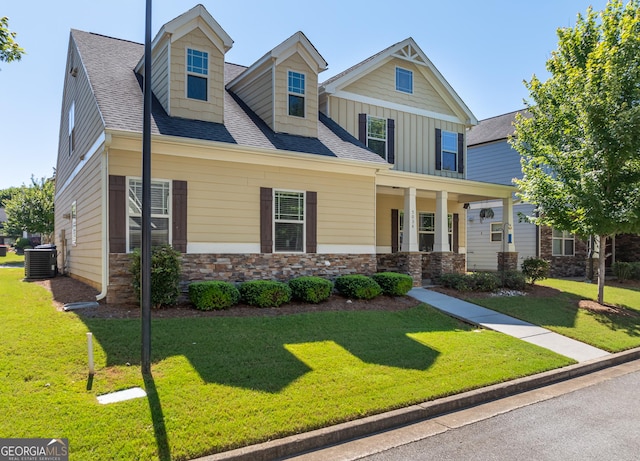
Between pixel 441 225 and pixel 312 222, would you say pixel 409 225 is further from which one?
pixel 312 222

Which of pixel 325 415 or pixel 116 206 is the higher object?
pixel 116 206

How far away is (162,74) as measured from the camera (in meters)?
11.5

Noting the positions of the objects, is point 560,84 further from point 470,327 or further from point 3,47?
point 3,47

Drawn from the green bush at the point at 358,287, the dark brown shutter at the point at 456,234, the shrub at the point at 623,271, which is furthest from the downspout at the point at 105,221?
the shrub at the point at 623,271

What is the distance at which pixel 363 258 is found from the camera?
12.9 m

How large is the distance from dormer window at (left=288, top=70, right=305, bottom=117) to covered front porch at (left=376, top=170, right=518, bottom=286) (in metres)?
2.98

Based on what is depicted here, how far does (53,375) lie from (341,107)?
12.0 meters

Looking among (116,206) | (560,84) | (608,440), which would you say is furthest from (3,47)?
(560,84)

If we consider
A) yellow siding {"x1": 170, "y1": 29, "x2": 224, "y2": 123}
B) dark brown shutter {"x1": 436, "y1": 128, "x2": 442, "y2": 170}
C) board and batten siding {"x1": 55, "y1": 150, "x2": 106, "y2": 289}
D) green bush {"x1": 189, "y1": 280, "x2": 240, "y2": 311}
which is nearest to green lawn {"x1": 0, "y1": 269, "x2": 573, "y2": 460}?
green bush {"x1": 189, "y1": 280, "x2": 240, "y2": 311}

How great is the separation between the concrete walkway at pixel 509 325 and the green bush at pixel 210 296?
5164mm

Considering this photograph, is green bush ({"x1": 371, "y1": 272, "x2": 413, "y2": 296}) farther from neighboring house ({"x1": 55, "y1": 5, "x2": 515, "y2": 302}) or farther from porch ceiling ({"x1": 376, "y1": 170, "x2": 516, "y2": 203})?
porch ceiling ({"x1": 376, "y1": 170, "x2": 516, "y2": 203})

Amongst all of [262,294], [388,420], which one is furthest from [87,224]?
[388,420]

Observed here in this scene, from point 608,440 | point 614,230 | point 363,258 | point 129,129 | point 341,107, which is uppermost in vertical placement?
point 341,107

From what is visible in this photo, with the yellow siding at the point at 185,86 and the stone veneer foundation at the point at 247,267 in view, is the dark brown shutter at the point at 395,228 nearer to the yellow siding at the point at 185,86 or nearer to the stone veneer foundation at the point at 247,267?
the stone veneer foundation at the point at 247,267
